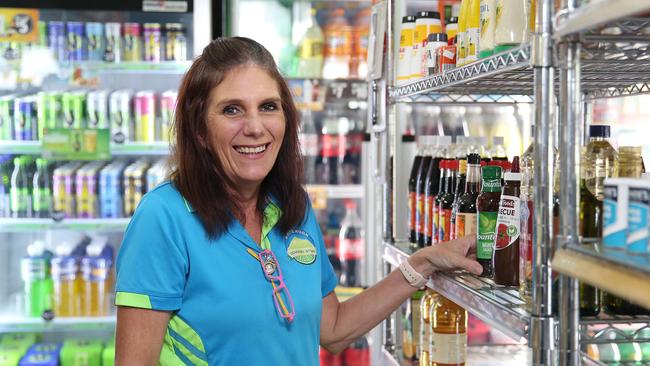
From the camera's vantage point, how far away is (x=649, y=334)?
5.31ft

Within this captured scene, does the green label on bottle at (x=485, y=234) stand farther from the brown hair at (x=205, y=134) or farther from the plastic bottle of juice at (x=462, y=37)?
the brown hair at (x=205, y=134)

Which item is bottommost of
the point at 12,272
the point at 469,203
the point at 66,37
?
the point at 12,272

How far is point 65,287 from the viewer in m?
4.00

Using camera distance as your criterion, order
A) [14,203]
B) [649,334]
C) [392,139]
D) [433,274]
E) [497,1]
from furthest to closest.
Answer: [14,203] < [392,139] < [433,274] < [497,1] < [649,334]

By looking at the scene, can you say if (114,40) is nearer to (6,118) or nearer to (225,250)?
(6,118)

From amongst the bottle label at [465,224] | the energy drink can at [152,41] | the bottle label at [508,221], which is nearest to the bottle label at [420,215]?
the bottle label at [465,224]

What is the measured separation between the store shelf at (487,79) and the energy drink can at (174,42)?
1.53 meters

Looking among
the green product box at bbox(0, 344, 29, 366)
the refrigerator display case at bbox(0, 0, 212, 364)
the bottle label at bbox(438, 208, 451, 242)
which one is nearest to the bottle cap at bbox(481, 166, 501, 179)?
the bottle label at bbox(438, 208, 451, 242)

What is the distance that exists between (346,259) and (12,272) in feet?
5.66

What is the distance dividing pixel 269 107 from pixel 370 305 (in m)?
0.62

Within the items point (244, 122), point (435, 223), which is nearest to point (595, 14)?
point (244, 122)

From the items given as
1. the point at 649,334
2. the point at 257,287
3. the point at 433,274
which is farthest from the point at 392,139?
the point at 649,334

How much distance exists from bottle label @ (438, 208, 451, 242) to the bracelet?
128 mm

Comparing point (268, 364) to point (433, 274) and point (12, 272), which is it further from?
point (12, 272)
